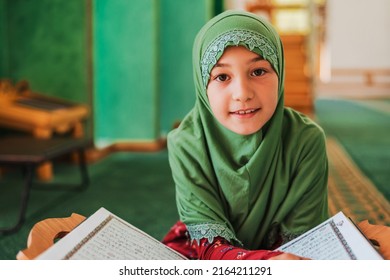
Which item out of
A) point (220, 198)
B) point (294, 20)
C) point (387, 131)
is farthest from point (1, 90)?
point (294, 20)

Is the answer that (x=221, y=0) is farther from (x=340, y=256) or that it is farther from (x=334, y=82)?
(x=334, y=82)

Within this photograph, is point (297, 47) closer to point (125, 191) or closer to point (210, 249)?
point (125, 191)

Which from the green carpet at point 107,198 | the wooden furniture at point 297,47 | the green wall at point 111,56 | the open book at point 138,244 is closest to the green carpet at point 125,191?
the green carpet at point 107,198

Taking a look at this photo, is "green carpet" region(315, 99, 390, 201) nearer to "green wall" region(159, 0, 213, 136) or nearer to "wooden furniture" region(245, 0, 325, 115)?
"wooden furniture" region(245, 0, 325, 115)

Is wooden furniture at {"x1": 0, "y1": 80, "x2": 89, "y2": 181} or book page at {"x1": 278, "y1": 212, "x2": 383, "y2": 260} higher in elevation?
book page at {"x1": 278, "y1": 212, "x2": 383, "y2": 260}

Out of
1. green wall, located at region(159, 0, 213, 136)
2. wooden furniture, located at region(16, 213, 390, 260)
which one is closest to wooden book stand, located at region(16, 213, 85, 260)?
wooden furniture, located at region(16, 213, 390, 260)

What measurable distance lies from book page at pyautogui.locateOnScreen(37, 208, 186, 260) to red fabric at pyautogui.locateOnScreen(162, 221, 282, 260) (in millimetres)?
94

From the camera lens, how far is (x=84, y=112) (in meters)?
3.45

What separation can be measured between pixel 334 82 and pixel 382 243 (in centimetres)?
1030

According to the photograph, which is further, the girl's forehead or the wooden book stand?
the girl's forehead

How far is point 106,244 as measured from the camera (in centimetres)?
88

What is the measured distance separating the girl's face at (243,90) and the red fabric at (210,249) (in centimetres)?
23

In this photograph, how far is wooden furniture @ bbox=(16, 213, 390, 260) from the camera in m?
0.84
